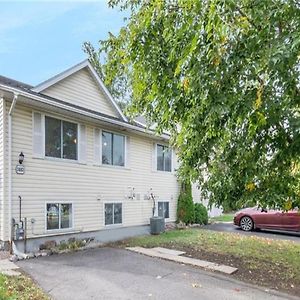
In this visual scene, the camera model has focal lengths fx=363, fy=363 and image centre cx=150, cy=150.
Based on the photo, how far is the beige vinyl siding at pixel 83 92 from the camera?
39.5 feet

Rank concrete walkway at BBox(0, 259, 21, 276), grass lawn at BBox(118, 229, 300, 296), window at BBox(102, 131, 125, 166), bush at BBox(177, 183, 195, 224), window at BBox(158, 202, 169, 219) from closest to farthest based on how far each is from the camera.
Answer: concrete walkway at BBox(0, 259, 21, 276), grass lawn at BBox(118, 229, 300, 296), window at BBox(102, 131, 125, 166), window at BBox(158, 202, 169, 219), bush at BBox(177, 183, 195, 224)

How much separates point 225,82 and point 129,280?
457 centimetres

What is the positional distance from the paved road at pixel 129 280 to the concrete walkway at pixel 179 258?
0.36m

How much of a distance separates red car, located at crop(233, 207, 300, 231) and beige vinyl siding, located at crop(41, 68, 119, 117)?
745 cm

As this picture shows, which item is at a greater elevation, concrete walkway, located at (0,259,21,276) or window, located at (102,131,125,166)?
window, located at (102,131,125,166)

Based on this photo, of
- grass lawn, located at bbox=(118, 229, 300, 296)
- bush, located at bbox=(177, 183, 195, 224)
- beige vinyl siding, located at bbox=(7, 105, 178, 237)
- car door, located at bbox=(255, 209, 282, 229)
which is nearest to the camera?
grass lawn, located at bbox=(118, 229, 300, 296)

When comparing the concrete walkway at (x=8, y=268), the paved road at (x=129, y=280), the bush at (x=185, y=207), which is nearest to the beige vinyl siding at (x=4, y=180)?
the concrete walkway at (x=8, y=268)

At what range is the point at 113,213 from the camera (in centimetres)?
1327

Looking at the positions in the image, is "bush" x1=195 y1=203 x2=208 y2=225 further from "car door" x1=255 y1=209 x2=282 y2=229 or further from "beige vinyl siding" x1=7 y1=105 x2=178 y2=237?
"car door" x1=255 y1=209 x2=282 y2=229

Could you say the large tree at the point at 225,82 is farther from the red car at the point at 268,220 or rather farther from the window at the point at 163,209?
the window at the point at 163,209

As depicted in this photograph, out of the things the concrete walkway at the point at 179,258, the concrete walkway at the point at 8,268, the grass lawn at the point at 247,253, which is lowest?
the grass lawn at the point at 247,253

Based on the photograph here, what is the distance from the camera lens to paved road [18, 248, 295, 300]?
20.9ft

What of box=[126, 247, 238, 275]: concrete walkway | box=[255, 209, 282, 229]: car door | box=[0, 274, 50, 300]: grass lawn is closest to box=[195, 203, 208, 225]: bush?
box=[255, 209, 282, 229]: car door

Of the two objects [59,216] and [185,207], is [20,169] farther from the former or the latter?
[185,207]
